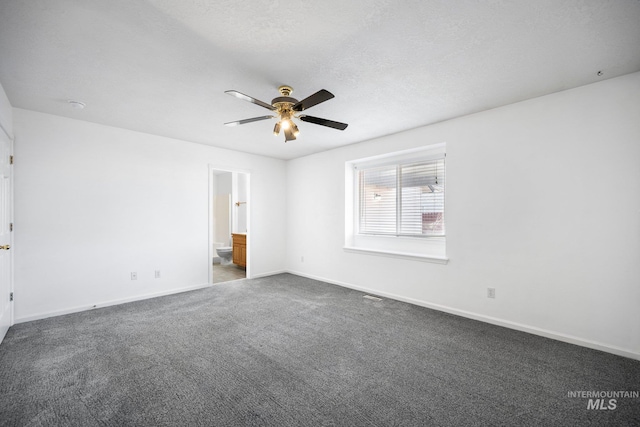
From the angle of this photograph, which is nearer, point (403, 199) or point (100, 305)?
point (100, 305)

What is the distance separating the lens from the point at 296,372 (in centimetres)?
223

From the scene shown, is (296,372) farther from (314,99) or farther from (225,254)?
(225,254)

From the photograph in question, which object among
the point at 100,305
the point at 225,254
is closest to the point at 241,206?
the point at 225,254

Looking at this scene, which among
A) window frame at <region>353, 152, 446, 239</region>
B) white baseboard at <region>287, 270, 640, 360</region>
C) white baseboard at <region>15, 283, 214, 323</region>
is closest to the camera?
white baseboard at <region>287, 270, 640, 360</region>

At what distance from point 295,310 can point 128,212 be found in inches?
114

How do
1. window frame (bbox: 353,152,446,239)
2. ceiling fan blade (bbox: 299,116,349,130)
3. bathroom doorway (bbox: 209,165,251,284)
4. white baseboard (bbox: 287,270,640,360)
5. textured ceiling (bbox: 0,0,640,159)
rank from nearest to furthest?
textured ceiling (bbox: 0,0,640,159) < white baseboard (bbox: 287,270,640,360) < ceiling fan blade (bbox: 299,116,349,130) < window frame (bbox: 353,152,446,239) < bathroom doorway (bbox: 209,165,251,284)

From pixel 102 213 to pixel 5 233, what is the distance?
97 cm

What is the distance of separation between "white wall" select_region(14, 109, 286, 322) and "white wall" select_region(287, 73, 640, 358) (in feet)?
11.8

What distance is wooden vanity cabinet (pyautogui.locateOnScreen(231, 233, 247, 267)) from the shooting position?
20.4ft

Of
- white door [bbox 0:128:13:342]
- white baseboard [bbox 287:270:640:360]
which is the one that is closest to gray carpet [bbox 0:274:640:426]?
white baseboard [bbox 287:270:640:360]

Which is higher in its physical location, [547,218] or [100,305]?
[547,218]

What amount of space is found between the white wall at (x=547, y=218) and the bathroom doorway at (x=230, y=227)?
11.8 feet

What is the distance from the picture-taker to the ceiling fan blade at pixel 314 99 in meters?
2.16

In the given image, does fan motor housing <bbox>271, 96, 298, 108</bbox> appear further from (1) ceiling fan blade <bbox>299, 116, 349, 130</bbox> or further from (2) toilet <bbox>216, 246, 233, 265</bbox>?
(2) toilet <bbox>216, 246, 233, 265</bbox>
